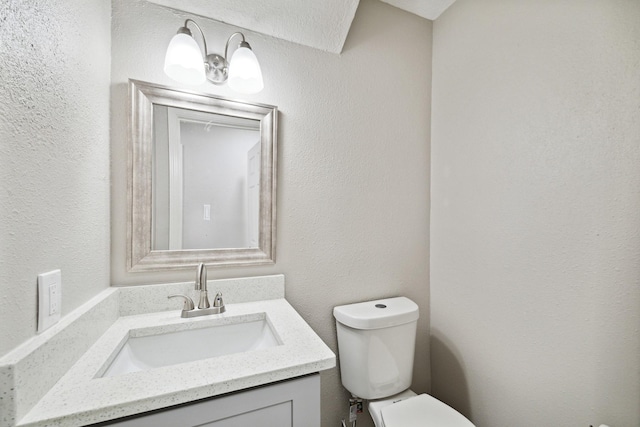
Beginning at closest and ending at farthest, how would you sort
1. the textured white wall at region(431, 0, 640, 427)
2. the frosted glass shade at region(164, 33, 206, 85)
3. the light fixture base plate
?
1. the textured white wall at region(431, 0, 640, 427)
2. the frosted glass shade at region(164, 33, 206, 85)
3. the light fixture base plate

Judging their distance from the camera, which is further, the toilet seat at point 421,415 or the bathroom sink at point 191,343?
the toilet seat at point 421,415

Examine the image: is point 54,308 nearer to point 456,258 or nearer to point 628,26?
point 456,258

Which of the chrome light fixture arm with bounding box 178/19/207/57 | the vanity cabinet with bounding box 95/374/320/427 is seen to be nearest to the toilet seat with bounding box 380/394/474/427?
the vanity cabinet with bounding box 95/374/320/427

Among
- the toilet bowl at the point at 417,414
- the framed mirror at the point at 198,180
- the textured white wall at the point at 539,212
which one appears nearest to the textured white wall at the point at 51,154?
the framed mirror at the point at 198,180

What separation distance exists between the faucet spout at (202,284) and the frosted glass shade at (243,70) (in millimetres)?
767

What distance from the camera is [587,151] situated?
92 cm

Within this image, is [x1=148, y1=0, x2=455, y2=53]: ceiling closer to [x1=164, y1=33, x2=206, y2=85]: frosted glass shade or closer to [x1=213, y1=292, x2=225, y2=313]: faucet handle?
[x1=164, y1=33, x2=206, y2=85]: frosted glass shade

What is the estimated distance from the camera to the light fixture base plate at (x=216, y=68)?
113cm

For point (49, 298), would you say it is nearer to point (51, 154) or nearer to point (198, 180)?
point (51, 154)

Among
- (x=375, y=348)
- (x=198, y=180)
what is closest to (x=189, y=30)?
(x=198, y=180)

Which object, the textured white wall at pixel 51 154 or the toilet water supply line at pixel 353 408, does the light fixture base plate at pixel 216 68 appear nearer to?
the textured white wall at pixel 51 154

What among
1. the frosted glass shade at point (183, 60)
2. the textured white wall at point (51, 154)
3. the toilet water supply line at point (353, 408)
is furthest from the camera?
the toilet water supply line at point (353, 408)

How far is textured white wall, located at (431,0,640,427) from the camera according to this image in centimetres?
84

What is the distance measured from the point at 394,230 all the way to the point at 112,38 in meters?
1.52
